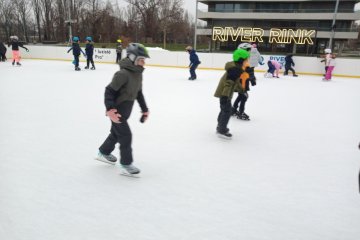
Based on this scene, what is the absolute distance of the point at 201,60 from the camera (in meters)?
13.8

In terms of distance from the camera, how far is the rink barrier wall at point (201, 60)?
1193 centimetres

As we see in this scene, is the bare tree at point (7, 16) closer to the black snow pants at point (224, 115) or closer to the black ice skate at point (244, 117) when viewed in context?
the black ice skate at point (244, 117)

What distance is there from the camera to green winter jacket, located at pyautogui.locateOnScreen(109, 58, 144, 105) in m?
2.47

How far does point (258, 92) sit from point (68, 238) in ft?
22.1

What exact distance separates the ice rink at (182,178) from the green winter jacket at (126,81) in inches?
31.0

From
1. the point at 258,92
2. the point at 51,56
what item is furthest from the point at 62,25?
the point at 258,92

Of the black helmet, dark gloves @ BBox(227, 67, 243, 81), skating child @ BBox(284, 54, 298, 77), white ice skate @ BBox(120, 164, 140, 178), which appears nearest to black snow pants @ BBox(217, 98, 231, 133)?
dark gloves @ BBox(227, 67, 243, 81)

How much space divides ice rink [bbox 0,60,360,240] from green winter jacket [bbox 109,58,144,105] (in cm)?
79

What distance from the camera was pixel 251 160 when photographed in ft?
10.9

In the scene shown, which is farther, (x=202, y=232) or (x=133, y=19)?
(x=133, y=19)

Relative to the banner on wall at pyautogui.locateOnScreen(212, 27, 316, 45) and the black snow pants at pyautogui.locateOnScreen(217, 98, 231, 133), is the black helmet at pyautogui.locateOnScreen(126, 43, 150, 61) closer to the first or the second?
the black snow pants at pyautogui.locateOnScreen(217, 98, 231, 133)

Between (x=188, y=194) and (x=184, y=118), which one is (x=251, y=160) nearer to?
(x=188, y=194)

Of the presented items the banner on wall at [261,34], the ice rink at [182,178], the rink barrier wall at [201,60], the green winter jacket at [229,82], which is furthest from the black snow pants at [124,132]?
the banner on wall at [261,34]

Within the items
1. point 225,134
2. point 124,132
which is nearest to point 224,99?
point 225,134
